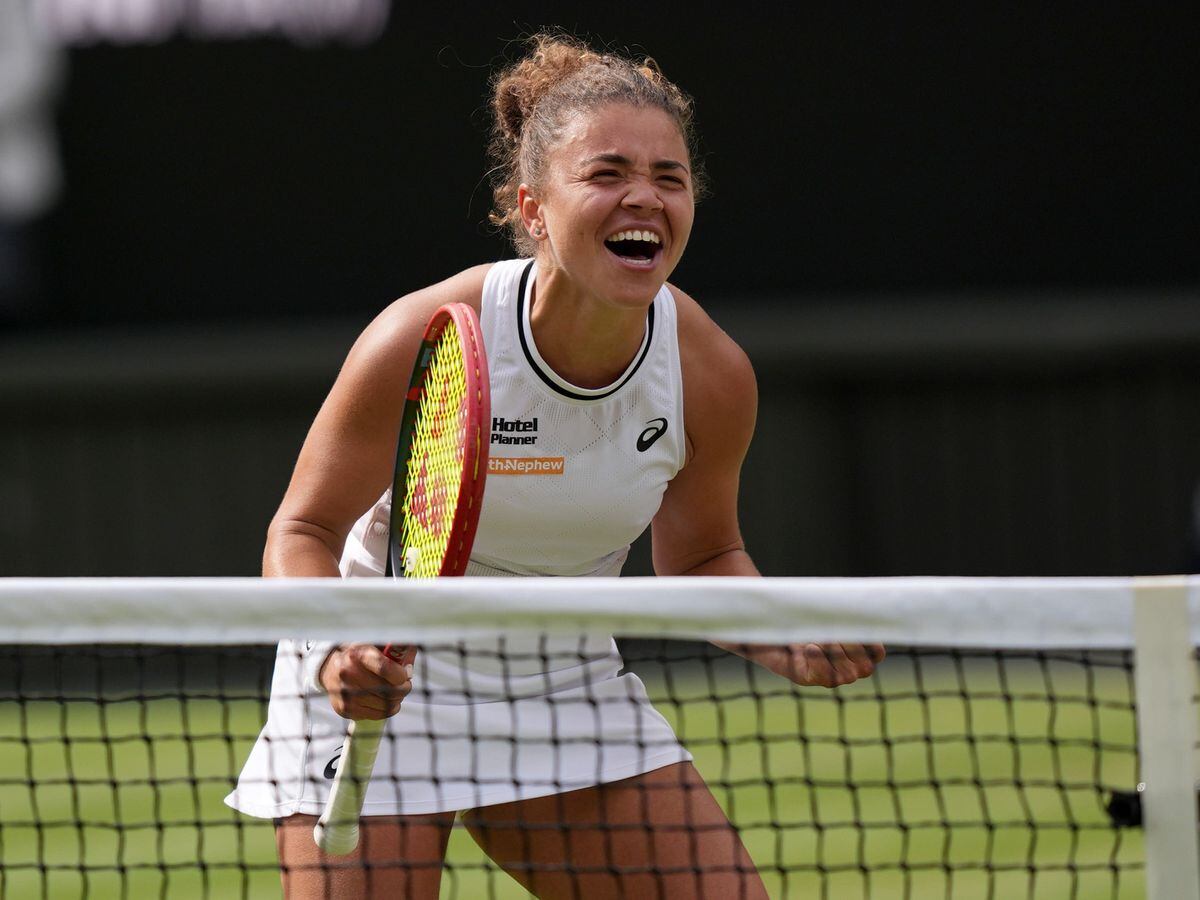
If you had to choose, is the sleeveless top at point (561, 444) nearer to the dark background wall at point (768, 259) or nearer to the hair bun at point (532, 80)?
the hair bun at point (532, 80)

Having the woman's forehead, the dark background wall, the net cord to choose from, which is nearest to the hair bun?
the woman's forehead

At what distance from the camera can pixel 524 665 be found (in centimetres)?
356

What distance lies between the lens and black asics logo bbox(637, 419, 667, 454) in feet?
11.5

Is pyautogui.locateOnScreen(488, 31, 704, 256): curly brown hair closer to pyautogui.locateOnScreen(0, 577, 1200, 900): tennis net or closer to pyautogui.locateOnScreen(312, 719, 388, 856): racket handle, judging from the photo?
pyautogui.locateOnScreen(0, 577, 1200, 900): tennis net

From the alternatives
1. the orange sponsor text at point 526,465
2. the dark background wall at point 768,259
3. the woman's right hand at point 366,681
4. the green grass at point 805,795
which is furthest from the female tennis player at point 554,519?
the dark background wall at point 768,259

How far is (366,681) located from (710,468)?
1.01 m

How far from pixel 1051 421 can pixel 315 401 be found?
11.5ft

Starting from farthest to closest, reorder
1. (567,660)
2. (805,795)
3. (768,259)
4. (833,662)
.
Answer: (768,259)
(805,795)
(567,660)
(833,662)

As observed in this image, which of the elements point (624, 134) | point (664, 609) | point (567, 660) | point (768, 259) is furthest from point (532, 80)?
point (768, 259)

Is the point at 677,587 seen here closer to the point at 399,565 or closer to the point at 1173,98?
the point at 399,565

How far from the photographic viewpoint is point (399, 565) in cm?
346

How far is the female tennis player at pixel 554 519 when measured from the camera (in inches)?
132

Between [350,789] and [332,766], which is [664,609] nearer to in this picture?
[350,789]

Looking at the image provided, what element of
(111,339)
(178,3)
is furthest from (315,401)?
(178,3)
